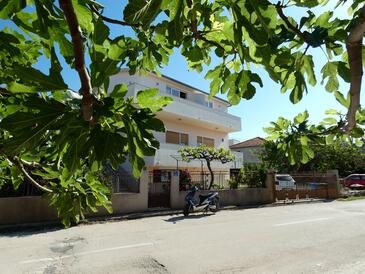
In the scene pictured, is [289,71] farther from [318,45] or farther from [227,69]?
[227,69]

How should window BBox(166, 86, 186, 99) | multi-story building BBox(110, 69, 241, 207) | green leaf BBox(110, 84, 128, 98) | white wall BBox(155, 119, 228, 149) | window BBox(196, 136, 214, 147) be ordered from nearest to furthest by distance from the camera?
green leaf BBox(110, 84, 128, 98), multi-story building BBox(110, 69, 241, 207), white wall BBox(155, 119, 228, 149), window BBox(166, 86, 186, 99), window BBox(196, 136, 214, 147)

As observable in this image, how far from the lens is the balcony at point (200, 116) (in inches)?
954

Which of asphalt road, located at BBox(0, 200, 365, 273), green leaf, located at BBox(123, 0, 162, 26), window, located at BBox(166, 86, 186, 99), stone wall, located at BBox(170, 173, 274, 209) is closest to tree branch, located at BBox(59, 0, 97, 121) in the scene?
green leaf, located at BBox(123, 0, 162, 26)

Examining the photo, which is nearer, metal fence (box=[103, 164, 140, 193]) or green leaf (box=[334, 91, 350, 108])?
green leaf (box=[334, 91, 350, 108])

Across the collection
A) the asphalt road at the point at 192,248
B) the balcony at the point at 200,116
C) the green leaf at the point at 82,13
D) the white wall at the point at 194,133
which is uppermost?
the balcony at the point at 200,116

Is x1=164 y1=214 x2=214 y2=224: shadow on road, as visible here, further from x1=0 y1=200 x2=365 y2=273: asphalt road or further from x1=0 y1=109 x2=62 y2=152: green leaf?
x1=0 y1=109 x2=62 y2=152: green leaf

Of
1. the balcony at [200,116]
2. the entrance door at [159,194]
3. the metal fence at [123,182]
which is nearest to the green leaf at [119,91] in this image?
the metal fence at [123,182]

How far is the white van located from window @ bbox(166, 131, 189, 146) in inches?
292

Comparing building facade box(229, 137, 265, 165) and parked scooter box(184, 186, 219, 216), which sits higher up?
building facade box(229, 137, 265, 165)

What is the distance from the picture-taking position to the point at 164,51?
2559 mm

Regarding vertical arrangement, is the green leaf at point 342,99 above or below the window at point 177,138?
below

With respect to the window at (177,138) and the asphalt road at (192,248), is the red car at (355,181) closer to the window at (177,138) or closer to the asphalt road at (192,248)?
the window at (177,138)

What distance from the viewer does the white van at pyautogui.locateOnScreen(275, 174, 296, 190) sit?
23244 mm

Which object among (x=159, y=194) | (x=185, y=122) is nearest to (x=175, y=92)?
(x=185, y=122)
